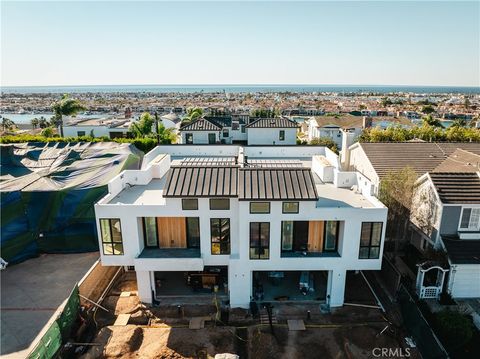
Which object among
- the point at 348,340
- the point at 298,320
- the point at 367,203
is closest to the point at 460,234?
the point at 367,203

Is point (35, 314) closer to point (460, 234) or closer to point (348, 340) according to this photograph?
Result: point (348, 340)

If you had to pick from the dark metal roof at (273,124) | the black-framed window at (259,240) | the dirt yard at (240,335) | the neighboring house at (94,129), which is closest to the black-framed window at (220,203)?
the black-framed window at (259,240)

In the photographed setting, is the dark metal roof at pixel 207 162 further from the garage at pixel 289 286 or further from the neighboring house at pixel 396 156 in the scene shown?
the neighboring house at pixel 396 156

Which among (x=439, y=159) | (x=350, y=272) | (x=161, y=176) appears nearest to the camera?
(x=350, y=272)

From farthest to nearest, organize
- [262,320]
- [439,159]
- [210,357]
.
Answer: [439,159] → [262,320] → [210,357]

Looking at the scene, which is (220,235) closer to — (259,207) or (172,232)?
(259,207)

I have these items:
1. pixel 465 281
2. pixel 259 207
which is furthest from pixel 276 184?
pixel 465 281

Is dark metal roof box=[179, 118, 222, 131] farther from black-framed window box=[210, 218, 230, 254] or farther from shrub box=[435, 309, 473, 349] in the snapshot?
shrub box=[435, 309, 473, 349]
